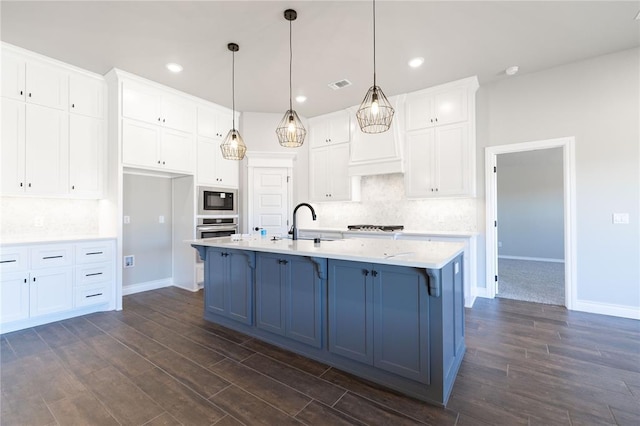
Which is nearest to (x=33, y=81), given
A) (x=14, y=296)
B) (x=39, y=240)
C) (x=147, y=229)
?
(x=39, y=240)

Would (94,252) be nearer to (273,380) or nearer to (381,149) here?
(273,380)

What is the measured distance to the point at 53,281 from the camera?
3.37m

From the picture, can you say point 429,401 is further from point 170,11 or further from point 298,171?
point 298,171

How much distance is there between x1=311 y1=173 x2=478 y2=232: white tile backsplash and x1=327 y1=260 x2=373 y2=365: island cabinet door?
→ 2952mm

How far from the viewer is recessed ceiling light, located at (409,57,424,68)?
11.8ft

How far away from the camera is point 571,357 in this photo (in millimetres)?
2471

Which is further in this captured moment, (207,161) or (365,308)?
(207,161)

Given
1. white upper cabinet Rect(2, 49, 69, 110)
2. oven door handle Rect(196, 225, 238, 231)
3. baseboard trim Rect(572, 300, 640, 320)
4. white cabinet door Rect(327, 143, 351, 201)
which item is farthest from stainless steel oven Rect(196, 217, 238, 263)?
baseboard trim Rect(572, 300, 640, 320)

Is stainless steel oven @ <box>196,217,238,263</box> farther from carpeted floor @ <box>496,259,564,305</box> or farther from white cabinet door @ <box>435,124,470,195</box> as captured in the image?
carpeted floor @ <box>496,259,564,305</box>

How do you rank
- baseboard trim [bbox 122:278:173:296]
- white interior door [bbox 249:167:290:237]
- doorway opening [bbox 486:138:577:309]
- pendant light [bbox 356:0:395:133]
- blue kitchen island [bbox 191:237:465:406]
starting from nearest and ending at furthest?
blue kitchen island [bbox 191:237:465:406]
pendant light [bbox 356:0:395:133]
baseboard trim [bbox 122:278:173:296]
white interior door [bbox 249:167:290:237]
doorway opening [bbox 486:138:577:309]

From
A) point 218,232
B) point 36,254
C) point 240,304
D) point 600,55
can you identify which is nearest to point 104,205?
point 36,254

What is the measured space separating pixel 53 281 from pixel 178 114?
274 centimetres

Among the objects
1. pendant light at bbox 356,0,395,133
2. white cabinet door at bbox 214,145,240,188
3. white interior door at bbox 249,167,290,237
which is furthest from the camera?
white interior door at bbox 249,167,290,237

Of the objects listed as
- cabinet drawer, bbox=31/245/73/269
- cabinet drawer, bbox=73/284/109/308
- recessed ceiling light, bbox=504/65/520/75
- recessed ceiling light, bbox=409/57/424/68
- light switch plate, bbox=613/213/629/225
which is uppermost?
recessed ceiling light, bbox=409/57/424/68
